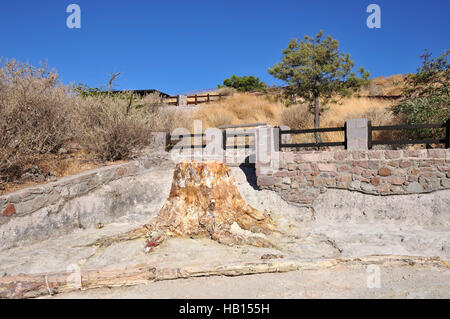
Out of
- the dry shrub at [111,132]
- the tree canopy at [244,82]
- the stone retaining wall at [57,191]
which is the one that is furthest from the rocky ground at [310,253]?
the tree canopy at [244,82]

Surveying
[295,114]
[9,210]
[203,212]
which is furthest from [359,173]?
[295,114]

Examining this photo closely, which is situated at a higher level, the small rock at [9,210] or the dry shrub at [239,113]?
the dry shrub at [239,113]

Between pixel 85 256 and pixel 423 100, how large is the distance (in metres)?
11.6

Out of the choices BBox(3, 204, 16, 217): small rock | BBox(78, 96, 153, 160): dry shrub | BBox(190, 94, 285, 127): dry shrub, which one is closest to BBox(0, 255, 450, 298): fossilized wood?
BBox(3, 204, 16, 217): small rock

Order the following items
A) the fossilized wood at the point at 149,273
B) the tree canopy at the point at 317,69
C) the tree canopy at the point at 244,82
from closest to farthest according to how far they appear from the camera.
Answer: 1. the fossilized wood at the point at 149,273
2. the tree canopy at the point at 317,69
3. the tree canopy at the point at 244,82

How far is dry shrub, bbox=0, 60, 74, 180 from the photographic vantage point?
6.57 meters

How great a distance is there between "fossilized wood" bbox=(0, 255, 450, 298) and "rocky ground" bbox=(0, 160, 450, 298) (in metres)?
0.02

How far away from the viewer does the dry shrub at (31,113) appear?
6570 millimetres

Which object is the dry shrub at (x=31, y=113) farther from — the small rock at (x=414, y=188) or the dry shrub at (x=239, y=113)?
the dry shrub at (x=239, y=113)

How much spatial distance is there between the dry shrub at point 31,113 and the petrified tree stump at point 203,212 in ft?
9.76

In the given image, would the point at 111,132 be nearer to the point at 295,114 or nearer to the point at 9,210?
the point at 9,210

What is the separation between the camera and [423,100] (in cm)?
1137

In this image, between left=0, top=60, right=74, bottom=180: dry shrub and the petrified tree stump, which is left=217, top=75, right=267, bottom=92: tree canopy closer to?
left=0, top=60, right=74, bottom=180: dry shrub

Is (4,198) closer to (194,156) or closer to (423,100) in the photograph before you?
(194,156)
